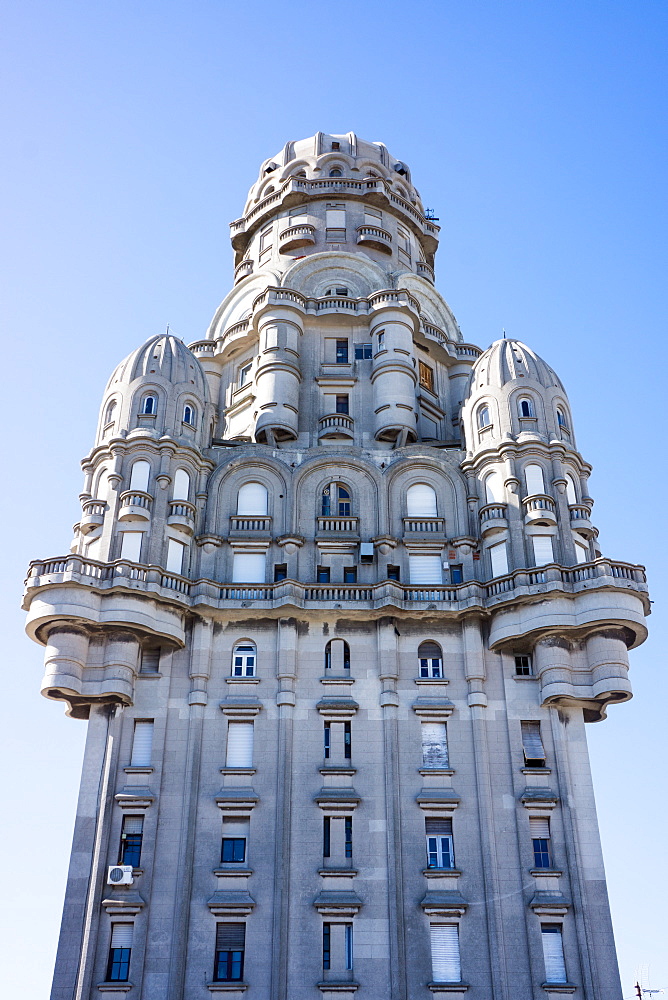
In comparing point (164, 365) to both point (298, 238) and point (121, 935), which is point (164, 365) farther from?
point (121, 935)

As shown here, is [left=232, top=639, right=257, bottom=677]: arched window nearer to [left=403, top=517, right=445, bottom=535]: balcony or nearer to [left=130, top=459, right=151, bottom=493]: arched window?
[left=130, top=459, right=151, bottom=493]: arched window

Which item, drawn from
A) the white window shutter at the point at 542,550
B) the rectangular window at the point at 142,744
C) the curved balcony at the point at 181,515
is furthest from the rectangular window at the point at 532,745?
the curved balcony at the point at 181,515

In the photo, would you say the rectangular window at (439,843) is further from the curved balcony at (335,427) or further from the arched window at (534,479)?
the curved balcony at (335,427)

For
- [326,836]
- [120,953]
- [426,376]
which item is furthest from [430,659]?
[426,376]

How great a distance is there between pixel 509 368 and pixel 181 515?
2031 cm

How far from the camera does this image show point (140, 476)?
56281mm

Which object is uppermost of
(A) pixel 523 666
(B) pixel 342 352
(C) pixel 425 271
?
(C) pixel 425 271

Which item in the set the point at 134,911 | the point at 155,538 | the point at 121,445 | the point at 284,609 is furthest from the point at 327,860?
the point at 121,445

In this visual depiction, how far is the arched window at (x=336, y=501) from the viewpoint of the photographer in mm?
58438

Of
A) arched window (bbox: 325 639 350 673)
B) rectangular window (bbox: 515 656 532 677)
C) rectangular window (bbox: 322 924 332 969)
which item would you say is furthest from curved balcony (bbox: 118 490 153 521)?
rectangular window (bbox: 322 924 332 969)

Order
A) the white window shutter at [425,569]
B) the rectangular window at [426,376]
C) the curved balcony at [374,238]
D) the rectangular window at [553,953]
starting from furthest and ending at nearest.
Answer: the curved balcony at [374,238] < the rectangular window at [426,376] < the white window shutter at [425,569] < the rectangular window at [553,953]

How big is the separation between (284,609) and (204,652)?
4.34m

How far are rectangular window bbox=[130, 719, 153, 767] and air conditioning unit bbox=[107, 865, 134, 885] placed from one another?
493 centimetres

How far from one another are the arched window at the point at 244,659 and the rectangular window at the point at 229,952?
1162cm
